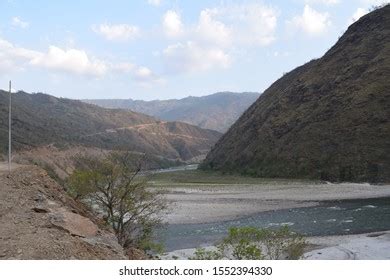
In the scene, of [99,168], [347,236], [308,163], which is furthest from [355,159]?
[99,168]

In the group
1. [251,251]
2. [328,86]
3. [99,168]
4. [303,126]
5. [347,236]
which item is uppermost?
[328,86]

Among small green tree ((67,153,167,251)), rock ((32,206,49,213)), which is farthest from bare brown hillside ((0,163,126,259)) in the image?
small green tree ((67,153,167,251))

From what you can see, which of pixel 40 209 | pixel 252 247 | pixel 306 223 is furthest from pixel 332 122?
pixel 40 209

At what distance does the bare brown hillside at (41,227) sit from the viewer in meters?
11.0

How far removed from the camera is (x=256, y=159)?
82875 mm

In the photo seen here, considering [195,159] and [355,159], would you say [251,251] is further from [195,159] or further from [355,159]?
[195,159]

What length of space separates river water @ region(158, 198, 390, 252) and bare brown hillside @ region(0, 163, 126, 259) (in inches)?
494

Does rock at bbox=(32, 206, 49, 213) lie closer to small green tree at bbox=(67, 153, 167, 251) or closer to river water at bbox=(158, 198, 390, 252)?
small green tree at bbox=(67, 153, 167, 251)

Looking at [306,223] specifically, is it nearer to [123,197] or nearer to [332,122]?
[123,197]

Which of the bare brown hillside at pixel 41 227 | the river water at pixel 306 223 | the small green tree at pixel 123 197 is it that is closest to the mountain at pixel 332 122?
the river water at pixel 306 223

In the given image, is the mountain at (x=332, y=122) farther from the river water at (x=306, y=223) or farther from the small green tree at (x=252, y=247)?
the small green tree at (x=252, y=247)

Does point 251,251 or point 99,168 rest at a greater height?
point 99,168

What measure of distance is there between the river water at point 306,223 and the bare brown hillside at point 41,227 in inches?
494

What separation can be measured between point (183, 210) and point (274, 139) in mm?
42126
